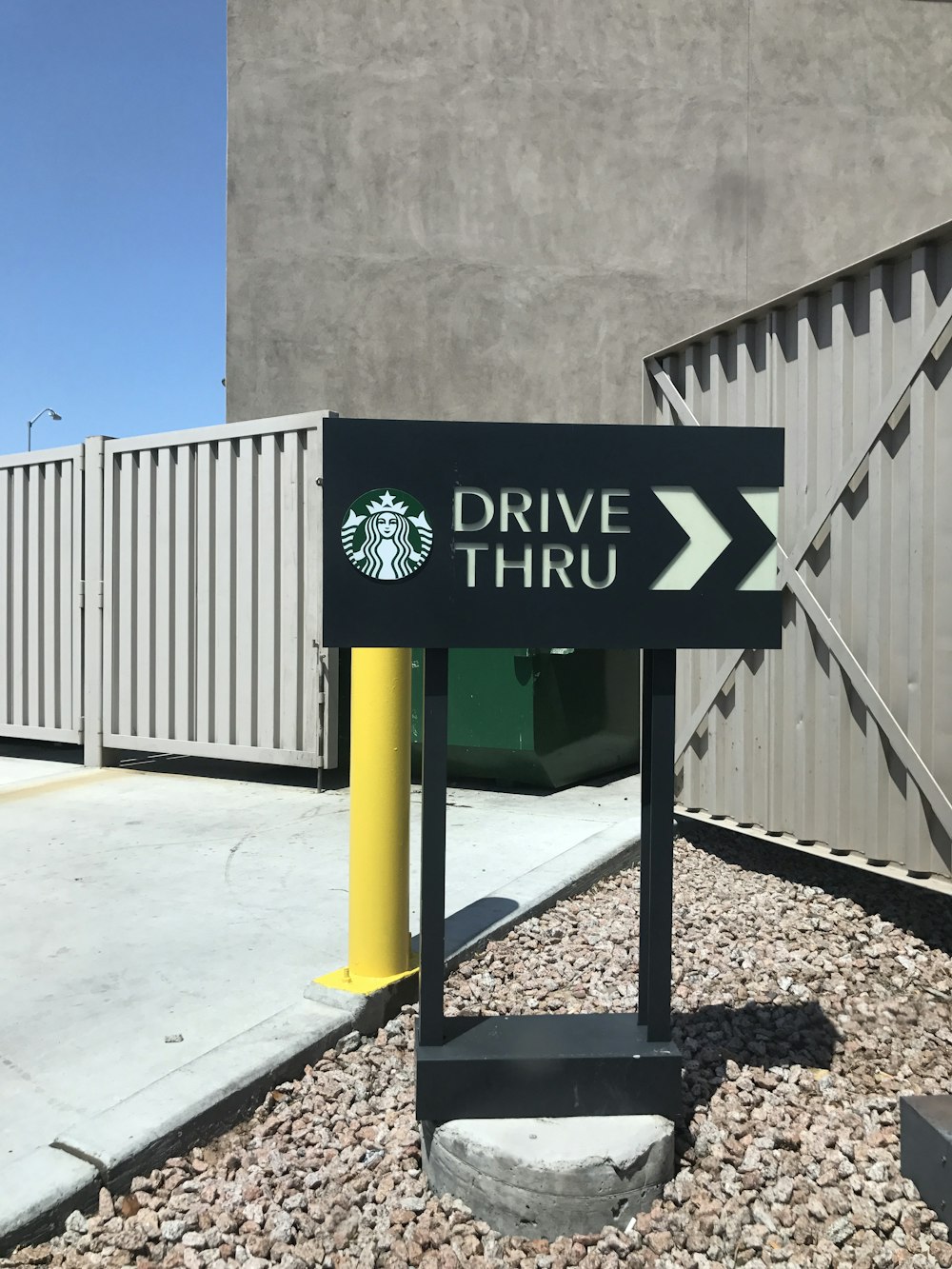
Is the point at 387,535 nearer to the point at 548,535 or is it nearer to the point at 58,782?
the point at 548,535

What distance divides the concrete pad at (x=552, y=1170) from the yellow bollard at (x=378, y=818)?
997 mm

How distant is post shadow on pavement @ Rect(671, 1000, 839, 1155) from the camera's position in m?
2.88

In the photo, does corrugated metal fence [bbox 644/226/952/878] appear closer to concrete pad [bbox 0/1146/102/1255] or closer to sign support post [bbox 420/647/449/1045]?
sign support post [bbox 420/647/449/1045]

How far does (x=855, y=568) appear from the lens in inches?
165

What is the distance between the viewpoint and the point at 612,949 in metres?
3.88

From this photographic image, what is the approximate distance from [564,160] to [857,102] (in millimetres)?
3357

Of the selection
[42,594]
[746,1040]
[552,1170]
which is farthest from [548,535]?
[42,594]

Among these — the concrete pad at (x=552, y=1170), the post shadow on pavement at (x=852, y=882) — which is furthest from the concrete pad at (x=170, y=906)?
the concrete pad at (x=552, y=1170)

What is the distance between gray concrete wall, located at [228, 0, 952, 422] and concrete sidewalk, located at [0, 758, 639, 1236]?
5302mm

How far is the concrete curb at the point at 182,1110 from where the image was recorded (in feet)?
7.09

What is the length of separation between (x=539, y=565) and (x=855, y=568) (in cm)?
236

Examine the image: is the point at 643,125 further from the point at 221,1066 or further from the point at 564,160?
the point at 221,1066

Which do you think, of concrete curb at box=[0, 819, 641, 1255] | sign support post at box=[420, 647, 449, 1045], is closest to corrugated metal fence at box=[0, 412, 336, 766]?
concrete curb at box=[0, 819, 641, 1255]

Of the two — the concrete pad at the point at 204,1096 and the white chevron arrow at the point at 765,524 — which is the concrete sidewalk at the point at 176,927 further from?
the white chevron arrow at the point at 765,524
